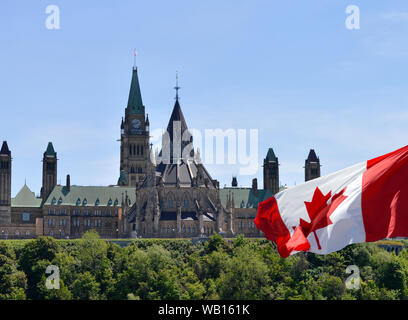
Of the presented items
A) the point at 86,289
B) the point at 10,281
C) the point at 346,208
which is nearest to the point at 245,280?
the point at 86,289

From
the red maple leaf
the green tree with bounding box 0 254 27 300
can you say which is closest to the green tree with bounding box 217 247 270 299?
the green tree with bounding box 0 254 27 300

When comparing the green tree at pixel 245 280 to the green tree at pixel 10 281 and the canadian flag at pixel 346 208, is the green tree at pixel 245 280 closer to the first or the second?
the green tree at pixel 10 281

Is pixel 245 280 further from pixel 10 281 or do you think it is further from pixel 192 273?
pixel 10 281

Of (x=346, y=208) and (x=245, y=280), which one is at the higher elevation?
(x=346, y=208)

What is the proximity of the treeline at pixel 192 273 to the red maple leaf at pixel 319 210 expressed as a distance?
91.5 m

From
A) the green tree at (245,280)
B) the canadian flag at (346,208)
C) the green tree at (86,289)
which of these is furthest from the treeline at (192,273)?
the canadian flag at (346,208)

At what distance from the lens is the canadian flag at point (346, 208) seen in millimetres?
28641

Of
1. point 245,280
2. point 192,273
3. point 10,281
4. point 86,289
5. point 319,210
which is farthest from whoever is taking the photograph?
point 192,273

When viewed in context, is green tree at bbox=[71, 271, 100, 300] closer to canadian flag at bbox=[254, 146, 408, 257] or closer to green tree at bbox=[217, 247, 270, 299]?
green tree at bbox=[217, 247, 270, 299]

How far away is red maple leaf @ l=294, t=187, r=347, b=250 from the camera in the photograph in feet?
98.9

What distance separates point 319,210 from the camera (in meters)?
31.0

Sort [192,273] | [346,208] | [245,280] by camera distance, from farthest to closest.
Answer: [192,273], [245,280], [346,208]

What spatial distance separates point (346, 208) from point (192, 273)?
371 ft

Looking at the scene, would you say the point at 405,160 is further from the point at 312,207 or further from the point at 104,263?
the point at 104,263
